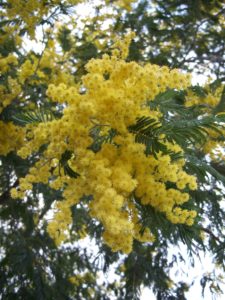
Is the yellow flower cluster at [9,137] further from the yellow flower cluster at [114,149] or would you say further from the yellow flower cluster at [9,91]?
the yellow flower cluster at [114,149]

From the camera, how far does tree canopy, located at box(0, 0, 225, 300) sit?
2.78 m

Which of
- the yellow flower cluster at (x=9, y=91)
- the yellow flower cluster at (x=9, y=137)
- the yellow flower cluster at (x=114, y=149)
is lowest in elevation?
the yellow flower cluster at (x=9, y=137)

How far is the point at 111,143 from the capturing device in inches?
115

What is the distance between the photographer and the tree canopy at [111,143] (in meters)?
2.78

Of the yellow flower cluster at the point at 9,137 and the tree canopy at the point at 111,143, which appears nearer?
the tree canopy at the point at 111,143

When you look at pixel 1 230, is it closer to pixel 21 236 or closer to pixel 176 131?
pixel 21 236

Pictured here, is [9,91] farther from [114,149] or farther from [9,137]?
[114,149]

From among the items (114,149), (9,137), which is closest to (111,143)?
(114,149)

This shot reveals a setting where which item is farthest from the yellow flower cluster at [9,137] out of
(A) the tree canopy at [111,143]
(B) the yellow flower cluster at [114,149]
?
(B) the yellow flower cluster at [114,149]

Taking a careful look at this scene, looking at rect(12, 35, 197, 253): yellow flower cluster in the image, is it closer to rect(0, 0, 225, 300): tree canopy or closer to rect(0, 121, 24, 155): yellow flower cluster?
rect(0, 0, 225, 300): tree canopy

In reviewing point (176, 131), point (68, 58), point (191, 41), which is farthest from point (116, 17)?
point (176, 131)

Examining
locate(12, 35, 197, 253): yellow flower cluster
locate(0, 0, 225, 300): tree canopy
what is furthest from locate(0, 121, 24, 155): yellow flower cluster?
locate(12, 35, 197, 253): yellow flower cluster

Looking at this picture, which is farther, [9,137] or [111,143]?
[9,137]

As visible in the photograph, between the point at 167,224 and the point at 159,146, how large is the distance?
2.02ft
